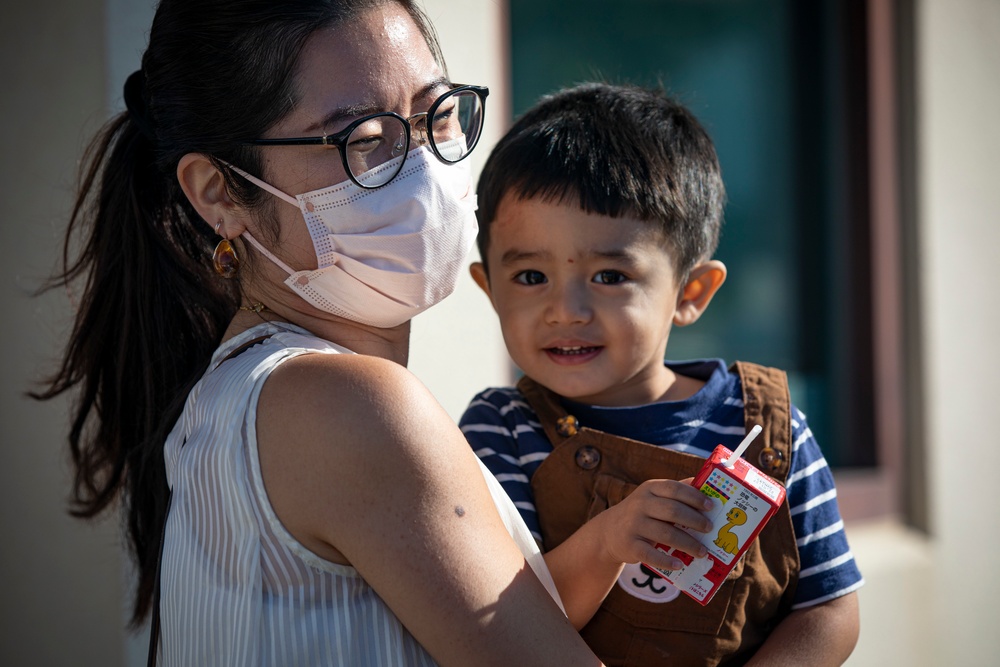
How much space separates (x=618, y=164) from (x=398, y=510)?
3.09 feet

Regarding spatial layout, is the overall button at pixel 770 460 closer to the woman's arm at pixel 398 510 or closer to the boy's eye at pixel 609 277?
the boy's eye at pixel 609 277

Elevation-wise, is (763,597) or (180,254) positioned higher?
(180,254)

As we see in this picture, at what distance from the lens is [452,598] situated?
53.3 inches

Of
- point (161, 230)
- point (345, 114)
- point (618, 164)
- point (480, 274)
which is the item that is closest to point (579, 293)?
point (618, 164)

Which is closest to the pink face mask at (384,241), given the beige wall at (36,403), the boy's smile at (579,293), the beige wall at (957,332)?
the boy's smile at (579,293)

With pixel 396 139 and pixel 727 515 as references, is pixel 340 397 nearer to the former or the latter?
pixel 396 139

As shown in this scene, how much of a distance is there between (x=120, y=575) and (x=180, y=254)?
1068 mm

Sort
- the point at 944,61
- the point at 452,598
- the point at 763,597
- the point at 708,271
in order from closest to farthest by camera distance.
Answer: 1. the point at 452,598
2. the point at 763,597
3. the point at 708,271
4. the point at 944,61

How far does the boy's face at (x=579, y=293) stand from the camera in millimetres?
1925

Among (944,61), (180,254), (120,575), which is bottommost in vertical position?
(120,575)

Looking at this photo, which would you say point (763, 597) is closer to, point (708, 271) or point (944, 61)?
point (708, 271)

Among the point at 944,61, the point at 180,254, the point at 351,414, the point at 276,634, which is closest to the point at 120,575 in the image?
the point at 180,254

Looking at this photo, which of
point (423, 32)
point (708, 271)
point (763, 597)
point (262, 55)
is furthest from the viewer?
point (708, 271)

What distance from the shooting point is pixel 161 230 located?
1886 mm
